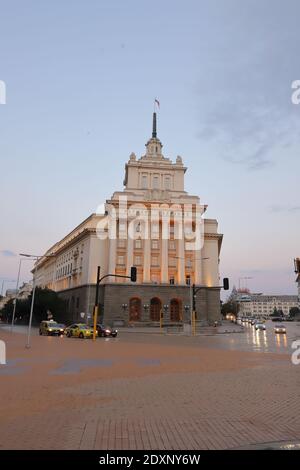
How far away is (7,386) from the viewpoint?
35.3 ft

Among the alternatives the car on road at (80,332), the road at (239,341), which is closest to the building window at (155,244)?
the road at (239,341)

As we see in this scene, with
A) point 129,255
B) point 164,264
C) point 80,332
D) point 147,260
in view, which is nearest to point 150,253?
point 147,260

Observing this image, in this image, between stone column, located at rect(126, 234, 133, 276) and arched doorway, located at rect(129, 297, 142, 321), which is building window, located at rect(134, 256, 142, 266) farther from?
arched doorway, located at rect(129, 297, 142, 321)

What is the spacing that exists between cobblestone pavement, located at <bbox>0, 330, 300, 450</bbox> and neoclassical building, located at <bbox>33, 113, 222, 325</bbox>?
5008 cm

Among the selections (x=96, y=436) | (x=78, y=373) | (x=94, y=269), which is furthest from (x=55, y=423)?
(x=94, y=269)

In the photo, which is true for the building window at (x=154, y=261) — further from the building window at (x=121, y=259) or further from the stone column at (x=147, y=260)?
the building window at (x=121, y=259)

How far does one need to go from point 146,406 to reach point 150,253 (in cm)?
6118

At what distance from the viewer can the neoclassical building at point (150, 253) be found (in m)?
66.3

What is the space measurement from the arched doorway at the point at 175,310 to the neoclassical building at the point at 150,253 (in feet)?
0.58

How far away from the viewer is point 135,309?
219ft

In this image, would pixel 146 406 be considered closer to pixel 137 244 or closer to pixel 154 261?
pixel 154 261

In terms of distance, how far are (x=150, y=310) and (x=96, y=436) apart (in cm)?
6095

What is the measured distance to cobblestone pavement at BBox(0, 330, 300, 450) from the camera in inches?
244
